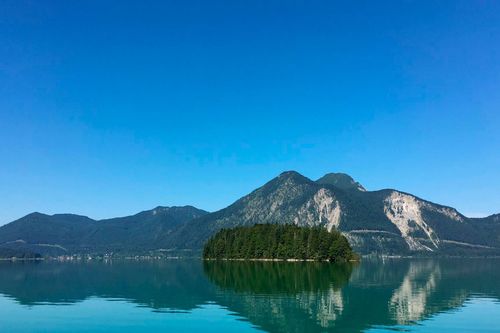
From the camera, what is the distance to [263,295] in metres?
72.6

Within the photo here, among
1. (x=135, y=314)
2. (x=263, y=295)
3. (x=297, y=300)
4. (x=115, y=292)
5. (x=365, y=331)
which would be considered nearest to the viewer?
(x=365, y=331)

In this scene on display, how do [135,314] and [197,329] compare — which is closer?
[197,329]

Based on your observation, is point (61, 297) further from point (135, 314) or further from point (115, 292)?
point (135, 314)

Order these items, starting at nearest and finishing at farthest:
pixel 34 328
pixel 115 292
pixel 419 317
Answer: pixel 34 328 < pixel 419 317 < pixel 115 292

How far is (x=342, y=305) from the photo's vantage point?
61031mm

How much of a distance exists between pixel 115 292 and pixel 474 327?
2354 inches

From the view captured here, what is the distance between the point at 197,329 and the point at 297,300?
23.2 m

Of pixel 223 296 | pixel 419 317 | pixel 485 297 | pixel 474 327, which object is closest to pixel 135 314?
pixel 223 296

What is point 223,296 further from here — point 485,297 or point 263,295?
point 485,297

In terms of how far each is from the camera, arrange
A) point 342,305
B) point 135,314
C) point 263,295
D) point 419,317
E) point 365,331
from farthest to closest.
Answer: point 263,295, point 342,305, point 135,314, point 419,317, point 365,331

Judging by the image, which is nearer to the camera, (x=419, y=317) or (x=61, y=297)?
(x=419, y=317)

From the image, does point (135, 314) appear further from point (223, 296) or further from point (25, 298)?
point (25, 298)

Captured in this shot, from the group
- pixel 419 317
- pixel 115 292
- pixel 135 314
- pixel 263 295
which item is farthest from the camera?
pixel 115 292

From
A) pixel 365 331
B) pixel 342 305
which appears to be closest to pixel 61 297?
pixel 342 305
